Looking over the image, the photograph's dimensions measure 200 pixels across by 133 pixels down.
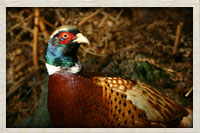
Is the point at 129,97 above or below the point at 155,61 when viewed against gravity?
below

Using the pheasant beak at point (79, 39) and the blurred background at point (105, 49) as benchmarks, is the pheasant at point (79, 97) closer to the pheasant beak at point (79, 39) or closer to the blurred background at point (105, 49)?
the pheasant beak at point (79, 39)

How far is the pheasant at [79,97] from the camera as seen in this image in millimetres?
1496

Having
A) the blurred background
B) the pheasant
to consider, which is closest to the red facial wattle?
the pheasant

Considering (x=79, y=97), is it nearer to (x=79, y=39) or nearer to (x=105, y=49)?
(x=79, y=39)

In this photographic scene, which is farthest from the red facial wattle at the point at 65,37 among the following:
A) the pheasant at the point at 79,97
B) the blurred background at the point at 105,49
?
the blurred background at the point at 105,49

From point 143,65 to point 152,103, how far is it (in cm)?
77

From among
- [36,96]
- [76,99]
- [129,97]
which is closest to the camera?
[76,99]

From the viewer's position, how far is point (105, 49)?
9.29 ft

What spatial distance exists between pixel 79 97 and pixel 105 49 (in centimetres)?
144

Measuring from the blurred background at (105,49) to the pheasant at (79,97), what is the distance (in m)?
0.68

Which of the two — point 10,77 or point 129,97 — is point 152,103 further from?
point 10,77

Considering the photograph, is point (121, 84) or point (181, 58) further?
point (181, 58)
